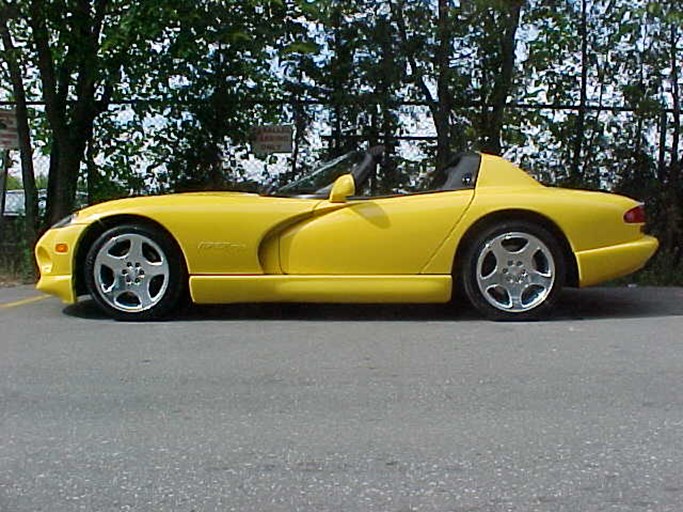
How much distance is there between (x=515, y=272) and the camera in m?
5.82

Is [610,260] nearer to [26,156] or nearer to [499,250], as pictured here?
[499,250]

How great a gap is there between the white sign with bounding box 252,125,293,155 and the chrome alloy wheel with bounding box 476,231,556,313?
4.14 m

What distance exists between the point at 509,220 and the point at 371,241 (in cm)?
92

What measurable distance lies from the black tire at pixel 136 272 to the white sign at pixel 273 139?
12.6ft

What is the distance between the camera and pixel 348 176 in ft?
19.3

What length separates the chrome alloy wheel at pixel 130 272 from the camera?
5.78 m

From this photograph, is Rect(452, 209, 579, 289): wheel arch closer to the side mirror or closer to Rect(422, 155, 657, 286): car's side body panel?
Rect(422, 155, 657, 286): car's side body panel

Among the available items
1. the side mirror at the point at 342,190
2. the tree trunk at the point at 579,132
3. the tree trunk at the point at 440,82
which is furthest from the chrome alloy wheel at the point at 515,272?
the tree trunk at the point at 579,132

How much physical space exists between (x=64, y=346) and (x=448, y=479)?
2.87 metres

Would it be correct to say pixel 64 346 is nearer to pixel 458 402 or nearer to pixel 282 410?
pixel 282 410

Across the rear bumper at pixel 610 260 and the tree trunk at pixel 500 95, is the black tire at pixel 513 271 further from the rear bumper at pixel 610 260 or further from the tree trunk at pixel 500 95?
the tree trunk at pixel 500 95

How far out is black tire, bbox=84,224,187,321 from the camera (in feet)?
18.9

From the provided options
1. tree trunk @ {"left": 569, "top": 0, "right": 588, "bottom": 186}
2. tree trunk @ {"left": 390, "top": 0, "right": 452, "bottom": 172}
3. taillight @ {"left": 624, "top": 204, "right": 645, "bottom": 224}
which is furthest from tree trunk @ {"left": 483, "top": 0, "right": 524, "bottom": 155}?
taillight @ {"left": 624, "top": 204, "right": 645, "bottom": 224}

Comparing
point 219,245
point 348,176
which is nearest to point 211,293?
point 219,245
